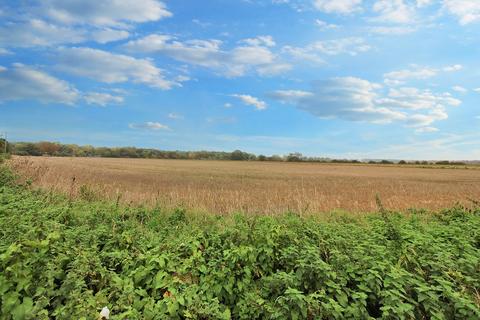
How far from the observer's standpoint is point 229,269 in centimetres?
478

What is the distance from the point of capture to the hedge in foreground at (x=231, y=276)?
3916mm

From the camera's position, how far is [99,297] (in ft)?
13.3

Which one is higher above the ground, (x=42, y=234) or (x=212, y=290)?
(x=42, y=234)

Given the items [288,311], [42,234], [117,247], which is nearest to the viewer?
[288,311]

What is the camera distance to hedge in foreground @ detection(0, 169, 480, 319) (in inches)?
154

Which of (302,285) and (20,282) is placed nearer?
(20,282)

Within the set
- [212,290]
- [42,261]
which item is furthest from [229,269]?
[42,261]

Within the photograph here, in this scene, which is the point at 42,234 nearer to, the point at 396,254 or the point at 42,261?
the point at 42,261

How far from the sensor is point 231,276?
188 inches

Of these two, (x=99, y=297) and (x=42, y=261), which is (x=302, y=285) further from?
(x=42, y=261)

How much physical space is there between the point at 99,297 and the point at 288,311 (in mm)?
2366

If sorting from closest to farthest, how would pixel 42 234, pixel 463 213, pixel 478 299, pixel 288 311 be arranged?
pixel 288 311, pixel 478 299, pixel 42 234, pixel 463 213

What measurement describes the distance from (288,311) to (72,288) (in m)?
2.83

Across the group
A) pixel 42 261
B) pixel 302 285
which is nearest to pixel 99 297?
pixel 42 261
